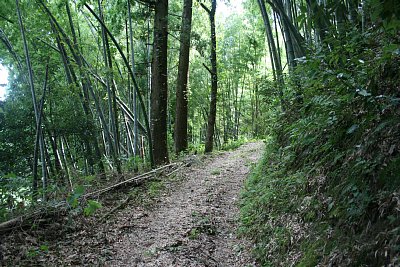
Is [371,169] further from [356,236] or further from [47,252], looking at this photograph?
[47,252]

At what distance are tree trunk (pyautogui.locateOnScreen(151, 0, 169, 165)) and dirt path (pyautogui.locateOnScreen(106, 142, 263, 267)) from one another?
1.66 m

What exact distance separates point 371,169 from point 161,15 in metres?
6.40

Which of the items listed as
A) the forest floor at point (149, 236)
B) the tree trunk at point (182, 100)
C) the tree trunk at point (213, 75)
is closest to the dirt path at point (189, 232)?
the forest floor at point (149, 236)

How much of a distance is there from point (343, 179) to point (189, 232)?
2.06 meters

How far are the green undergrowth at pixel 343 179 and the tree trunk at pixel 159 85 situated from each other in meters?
3.83

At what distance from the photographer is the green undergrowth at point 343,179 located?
1826 millimetres

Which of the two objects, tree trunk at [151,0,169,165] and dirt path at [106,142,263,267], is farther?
tree trunk at [151,0,169,165]

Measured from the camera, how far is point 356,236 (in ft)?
6.15

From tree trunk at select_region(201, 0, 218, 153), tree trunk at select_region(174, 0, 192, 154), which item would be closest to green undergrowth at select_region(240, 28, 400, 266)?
tree trunk at select_region(174, 0, 192, 154)

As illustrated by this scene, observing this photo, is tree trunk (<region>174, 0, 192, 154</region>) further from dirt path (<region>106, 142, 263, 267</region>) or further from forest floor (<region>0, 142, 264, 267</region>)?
forest floor (<region>0, 142, 264, 267</region>)

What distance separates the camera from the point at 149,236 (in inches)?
154

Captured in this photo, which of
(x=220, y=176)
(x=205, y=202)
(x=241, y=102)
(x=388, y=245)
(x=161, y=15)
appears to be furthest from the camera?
(x=241, y=102)

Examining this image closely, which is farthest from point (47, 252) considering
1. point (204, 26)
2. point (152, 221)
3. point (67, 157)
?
point (204, 26)

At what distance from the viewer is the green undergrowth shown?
5.99 ft
